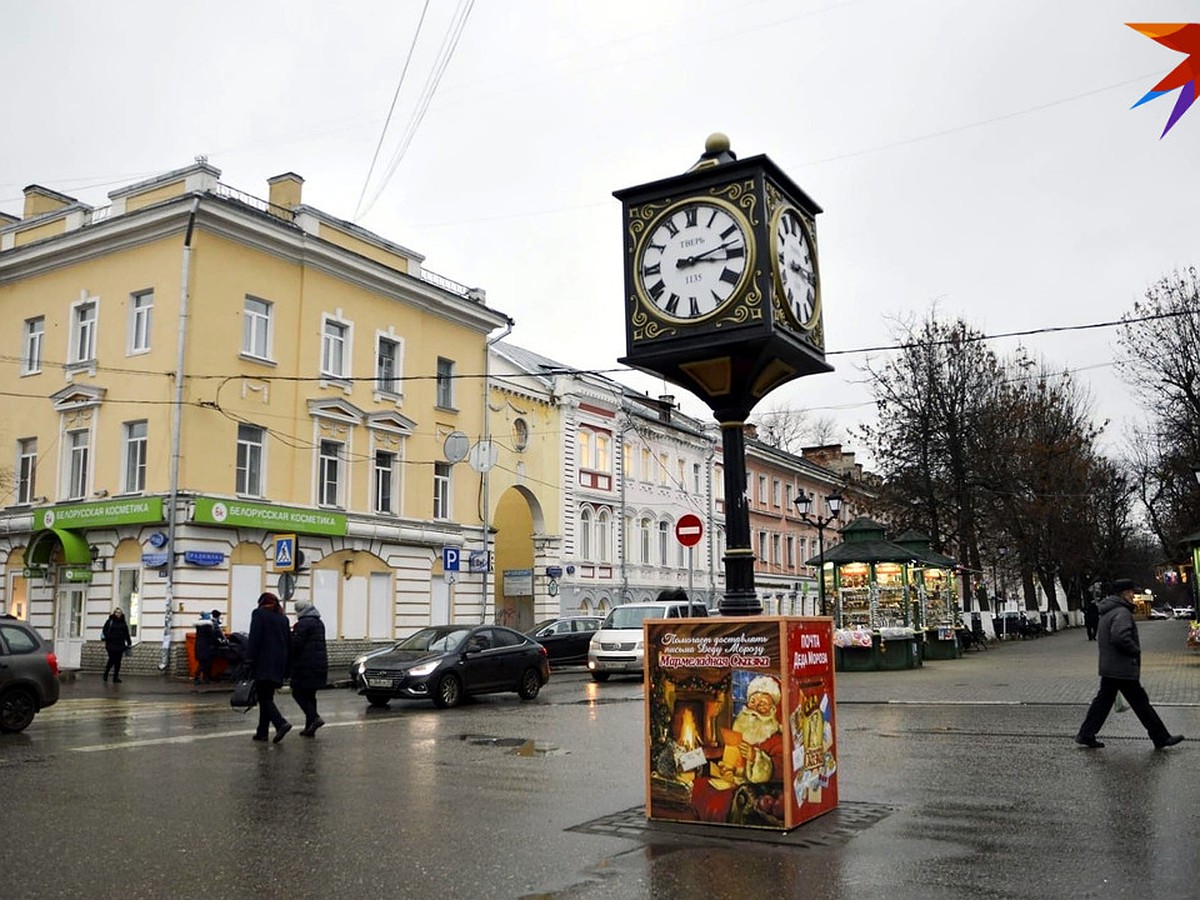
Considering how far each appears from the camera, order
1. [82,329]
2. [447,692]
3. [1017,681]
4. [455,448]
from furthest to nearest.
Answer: [455,448] < [82,329] < [1017,681] < [447,692]

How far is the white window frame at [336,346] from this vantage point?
3114 centimetres

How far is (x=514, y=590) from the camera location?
3931 cm

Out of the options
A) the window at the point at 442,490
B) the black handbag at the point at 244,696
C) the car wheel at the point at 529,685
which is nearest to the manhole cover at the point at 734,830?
the black handbag at the point at 244,696

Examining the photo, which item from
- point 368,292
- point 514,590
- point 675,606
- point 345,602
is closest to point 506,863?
point 675,606

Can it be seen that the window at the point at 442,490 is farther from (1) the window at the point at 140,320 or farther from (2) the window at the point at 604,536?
(2) the window at the point at 604,536

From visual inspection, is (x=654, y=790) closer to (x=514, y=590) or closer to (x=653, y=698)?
(x=653, y=698)

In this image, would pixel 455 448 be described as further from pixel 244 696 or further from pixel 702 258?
pixel 702 258

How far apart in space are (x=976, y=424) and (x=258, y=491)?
2566 cm

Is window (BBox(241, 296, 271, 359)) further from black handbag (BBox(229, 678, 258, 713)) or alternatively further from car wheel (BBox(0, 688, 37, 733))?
black handbag (BBox(229, 678, 258, 713))

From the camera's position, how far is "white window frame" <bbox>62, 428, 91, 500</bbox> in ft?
94.6

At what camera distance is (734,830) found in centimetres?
712

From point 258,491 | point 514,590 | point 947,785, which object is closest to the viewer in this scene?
point 947,785

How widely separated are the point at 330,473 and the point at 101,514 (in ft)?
20.5

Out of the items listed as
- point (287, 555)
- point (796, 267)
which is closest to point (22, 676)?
point (287, 555)
